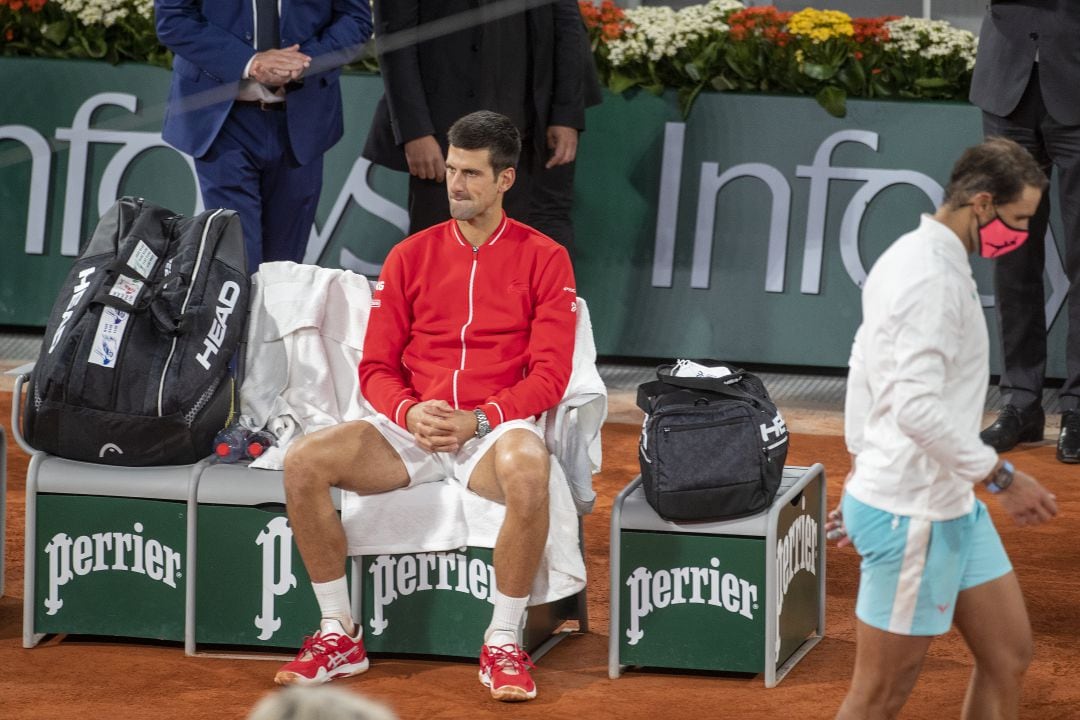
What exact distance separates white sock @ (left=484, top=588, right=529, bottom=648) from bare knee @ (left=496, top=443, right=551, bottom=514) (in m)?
0.25

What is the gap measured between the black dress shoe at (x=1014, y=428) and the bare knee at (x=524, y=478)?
2.98 meters

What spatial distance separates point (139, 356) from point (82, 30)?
4.14 m

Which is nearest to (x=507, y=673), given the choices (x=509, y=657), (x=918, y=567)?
(x=509, y=657)

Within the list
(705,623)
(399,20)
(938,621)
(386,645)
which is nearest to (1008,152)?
(938,621)

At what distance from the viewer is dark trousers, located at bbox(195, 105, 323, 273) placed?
623 cm

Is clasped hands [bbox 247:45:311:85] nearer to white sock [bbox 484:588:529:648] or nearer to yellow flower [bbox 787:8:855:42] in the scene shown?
white sock [bbox 484:588:529:648]

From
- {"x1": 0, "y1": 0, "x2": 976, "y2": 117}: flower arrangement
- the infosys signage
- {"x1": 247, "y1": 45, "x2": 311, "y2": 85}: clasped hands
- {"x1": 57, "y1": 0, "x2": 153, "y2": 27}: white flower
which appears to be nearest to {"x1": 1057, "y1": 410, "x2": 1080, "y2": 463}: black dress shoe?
the infosys signage

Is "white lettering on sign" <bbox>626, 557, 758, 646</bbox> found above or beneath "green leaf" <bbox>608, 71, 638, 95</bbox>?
beneath

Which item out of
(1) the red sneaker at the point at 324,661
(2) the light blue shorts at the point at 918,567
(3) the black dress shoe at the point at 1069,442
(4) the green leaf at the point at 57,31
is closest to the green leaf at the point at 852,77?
(3) the black dress shoe at the point at 1069,442

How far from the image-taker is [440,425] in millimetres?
4648

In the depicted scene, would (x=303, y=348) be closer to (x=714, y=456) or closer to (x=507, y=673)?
(x=507, y=673)

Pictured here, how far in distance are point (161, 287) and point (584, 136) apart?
3.67m

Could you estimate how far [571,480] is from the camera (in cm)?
479

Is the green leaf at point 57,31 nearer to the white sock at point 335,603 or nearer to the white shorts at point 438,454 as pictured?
the white shorts at point 438,454
